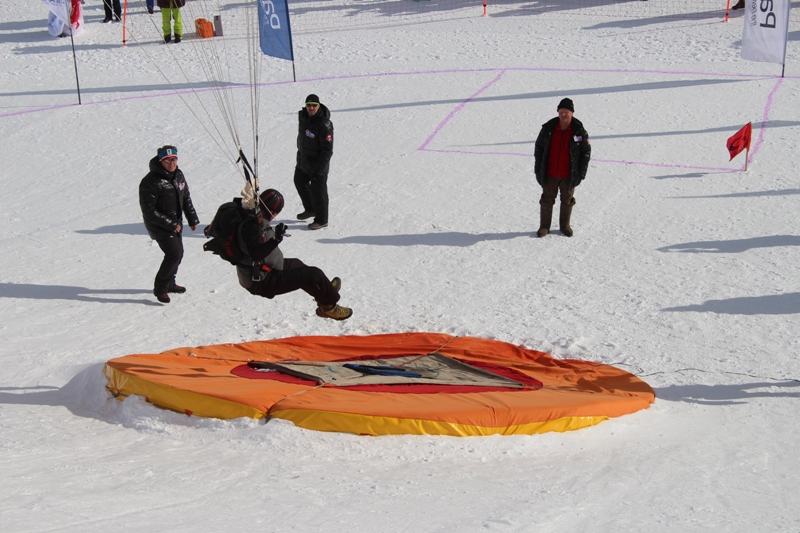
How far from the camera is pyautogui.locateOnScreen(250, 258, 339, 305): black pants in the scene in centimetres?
603

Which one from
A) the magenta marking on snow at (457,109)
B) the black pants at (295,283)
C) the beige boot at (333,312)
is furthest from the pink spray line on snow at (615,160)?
the black pants at (295,283)

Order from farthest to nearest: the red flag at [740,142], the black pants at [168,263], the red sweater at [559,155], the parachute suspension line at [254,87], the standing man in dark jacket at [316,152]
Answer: the red flag at [740,142]
the standing man in dark jacket at [316,152]
the red sweater at [559,155]
the black pants at [168,263]
the parachute suspension line at [254,87]

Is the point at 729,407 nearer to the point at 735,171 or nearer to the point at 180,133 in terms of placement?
the point at 735,171

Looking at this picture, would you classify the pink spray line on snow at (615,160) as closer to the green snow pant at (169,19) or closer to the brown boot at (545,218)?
the brown boot at (545,218)

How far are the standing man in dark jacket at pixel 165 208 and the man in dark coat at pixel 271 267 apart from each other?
185cm

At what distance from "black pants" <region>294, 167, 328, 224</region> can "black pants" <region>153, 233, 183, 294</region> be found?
6.52 feet

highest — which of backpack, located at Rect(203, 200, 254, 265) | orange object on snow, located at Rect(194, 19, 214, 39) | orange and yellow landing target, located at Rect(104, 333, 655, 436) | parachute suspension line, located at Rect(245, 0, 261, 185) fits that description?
orange object on snow, located at Rect(194, 19, 214, 39)

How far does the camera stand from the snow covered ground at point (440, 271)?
14.8 ft

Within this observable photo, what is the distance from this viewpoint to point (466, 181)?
1061 centimetres

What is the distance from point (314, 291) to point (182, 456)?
1680 mm

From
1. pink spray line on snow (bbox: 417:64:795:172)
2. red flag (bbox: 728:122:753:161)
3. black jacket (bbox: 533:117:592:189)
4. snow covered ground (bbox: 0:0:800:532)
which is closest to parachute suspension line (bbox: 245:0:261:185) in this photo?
snow covered ground (bbox: 0:0:800:532)

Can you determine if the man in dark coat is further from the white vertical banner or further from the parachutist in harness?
the white vertical banner

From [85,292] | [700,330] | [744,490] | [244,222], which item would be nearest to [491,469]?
[744,490]

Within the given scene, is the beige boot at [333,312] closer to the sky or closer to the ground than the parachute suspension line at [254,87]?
closer to the ground
